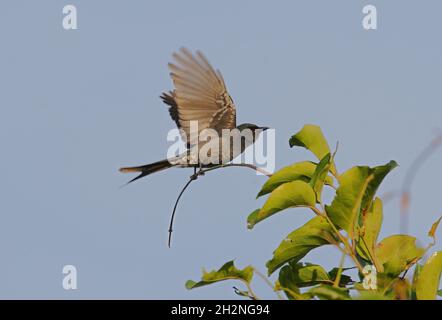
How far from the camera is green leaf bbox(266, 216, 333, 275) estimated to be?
2926 millimetres

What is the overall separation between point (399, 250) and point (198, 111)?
8.61 feet

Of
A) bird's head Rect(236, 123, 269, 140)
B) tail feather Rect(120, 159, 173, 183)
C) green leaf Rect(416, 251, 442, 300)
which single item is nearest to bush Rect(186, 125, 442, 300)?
green leaf Rect(416, 251, 442, 300)

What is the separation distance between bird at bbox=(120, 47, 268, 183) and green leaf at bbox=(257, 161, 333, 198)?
6.86 feet

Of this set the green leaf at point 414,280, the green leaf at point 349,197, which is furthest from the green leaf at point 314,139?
the green leaf at point 414,280

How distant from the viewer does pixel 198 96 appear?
5.38 meters

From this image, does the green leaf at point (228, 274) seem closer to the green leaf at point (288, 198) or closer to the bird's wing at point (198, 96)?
the green leaf at point (288, 198)

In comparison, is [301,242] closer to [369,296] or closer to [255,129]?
[369,296]

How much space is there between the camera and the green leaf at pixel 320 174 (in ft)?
9.50

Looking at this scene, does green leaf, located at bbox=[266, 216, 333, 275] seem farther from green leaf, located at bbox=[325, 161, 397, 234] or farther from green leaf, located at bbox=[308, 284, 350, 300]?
green leaf, located at bbox=[308, 284, 350, 300]

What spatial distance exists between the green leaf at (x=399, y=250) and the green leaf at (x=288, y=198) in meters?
0.31

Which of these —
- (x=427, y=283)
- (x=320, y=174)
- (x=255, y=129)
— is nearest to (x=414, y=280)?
(x=427, y=283)
